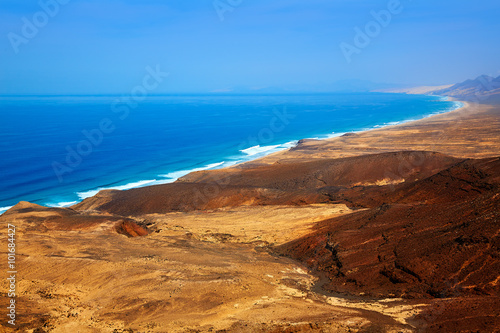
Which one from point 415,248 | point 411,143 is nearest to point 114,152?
point 411,143

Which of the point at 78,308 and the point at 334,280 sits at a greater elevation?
the point at 78,308

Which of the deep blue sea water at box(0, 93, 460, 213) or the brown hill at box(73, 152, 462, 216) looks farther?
the deep blue sea water at box(0, 93, 460, 213)

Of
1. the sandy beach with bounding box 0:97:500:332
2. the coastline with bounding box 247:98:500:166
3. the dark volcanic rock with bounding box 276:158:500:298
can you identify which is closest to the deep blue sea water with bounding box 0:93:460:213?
the coastline with bounding box 247:98:500:166

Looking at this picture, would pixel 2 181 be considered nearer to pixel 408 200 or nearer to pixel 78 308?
pixel 78 308

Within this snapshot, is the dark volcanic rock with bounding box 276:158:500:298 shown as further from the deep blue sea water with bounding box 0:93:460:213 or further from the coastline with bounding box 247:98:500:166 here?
the coastline with bounding box 247:98:500:166

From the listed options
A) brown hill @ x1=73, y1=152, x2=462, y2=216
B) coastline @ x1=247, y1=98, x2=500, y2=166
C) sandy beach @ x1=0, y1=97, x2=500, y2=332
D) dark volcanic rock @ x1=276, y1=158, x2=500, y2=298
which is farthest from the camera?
coastline @ x1=247, y1=98, x2=500, y2=166

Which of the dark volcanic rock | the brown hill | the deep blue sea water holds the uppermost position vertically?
the deep blue sea water

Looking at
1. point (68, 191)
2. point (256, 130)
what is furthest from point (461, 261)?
point (256, 130)

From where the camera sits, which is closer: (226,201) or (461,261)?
(461,261)

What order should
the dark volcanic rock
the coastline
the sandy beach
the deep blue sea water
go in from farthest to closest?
1. the coastline
2. the deep blue sea water
3. the dark volcanic rock
4. the sandy beach
